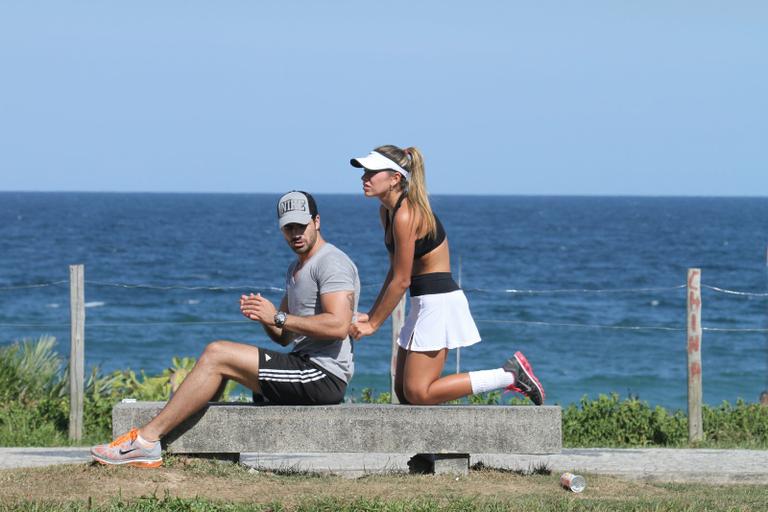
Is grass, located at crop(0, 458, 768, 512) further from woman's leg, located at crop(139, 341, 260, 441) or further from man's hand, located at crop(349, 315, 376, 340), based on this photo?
man's hand, located at crop(349, 315, 376, 340)

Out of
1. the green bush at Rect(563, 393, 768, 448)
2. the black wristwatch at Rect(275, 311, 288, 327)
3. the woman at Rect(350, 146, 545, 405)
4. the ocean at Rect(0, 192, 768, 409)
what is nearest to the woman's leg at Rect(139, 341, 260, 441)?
the black wristwatch at Rect(275, 311, 288, 327)

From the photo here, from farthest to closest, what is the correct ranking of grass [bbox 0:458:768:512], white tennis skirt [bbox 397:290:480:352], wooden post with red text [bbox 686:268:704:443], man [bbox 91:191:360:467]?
wooden post with red text [bbox 686:268:704:443] → white tennis skirt [bbox 397:290:480:352] → man [bbox 91:191:360:467] → grass [bbox 0:458:768:512]

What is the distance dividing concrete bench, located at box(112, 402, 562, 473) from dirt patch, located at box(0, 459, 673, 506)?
177 mm

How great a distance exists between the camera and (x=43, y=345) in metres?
12.6

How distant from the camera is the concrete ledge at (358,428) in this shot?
762 centimetres

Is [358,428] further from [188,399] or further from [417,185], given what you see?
[417,185]

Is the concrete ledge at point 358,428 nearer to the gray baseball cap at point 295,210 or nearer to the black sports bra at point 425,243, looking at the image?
the black sports bra at point 425,243

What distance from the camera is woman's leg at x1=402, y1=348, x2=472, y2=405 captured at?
304 inches

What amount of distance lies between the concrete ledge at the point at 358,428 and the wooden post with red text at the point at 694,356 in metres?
3.64

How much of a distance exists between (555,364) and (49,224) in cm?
7611

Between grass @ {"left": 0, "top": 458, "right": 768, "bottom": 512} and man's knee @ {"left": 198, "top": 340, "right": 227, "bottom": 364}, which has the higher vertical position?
man's knee @ {"left": 198, "top": 340, "right": 227, "bottom": 364}

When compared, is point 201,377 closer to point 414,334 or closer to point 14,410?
point 414,334

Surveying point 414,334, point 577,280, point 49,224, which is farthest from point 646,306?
point 49,224

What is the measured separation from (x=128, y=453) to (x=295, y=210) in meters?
1.75
